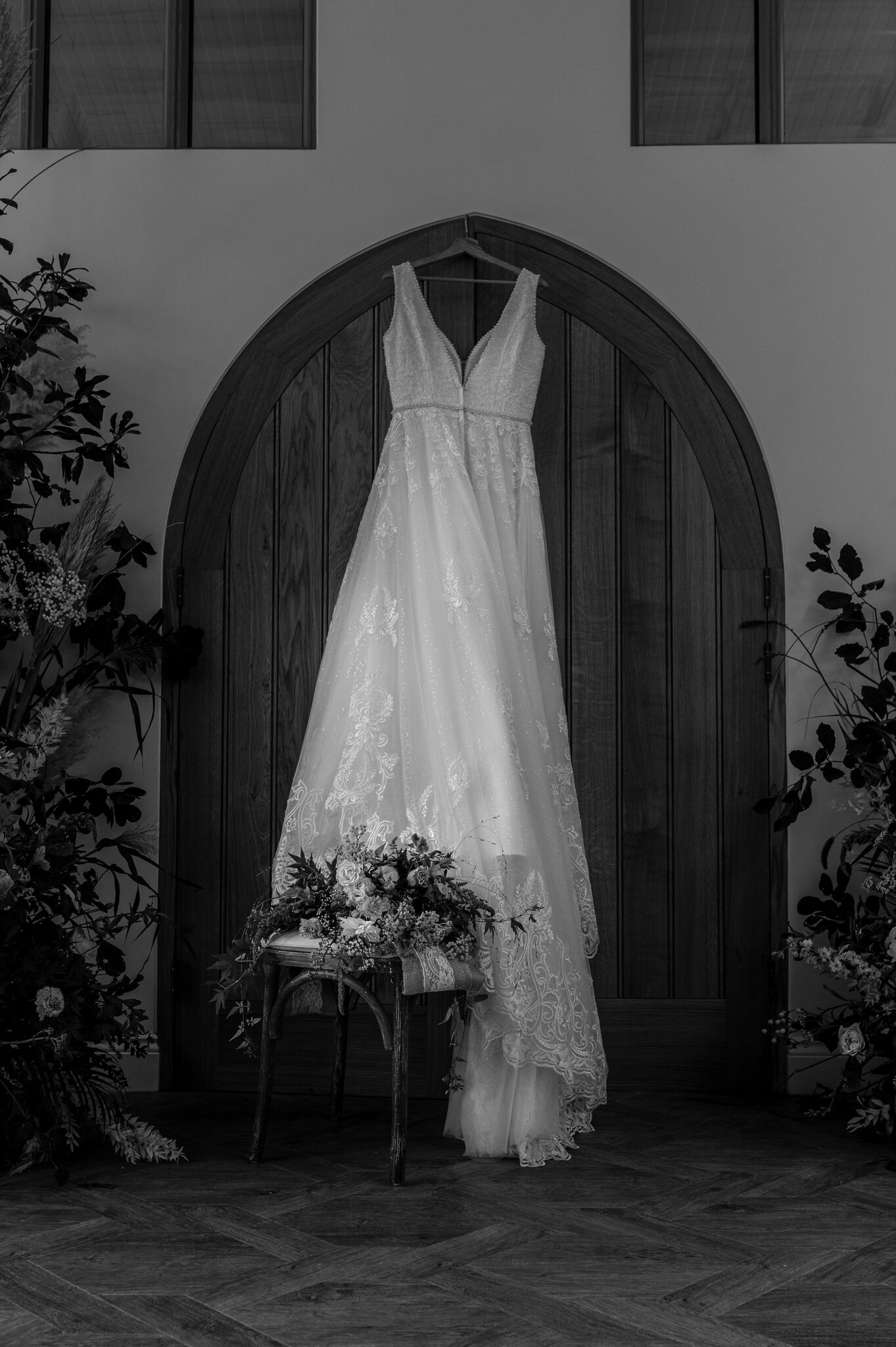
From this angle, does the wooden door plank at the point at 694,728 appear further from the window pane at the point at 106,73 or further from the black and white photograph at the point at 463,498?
the window pane at the point at 106,73

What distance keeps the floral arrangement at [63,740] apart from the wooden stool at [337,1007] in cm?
24

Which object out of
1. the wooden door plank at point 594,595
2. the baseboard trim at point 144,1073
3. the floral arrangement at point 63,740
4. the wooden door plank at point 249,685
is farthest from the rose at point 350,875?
the baseboard trim at point 144,1073

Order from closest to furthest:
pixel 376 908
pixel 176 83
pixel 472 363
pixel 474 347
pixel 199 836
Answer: pixel 376 908 → pixel 472 363 → pixel 474 347 → pixel 199 836 → pixel 176 83

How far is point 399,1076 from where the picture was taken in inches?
94.7

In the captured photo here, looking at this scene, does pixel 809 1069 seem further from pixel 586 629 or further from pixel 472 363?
pixel 472 363

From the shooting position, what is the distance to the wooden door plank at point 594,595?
3.20m

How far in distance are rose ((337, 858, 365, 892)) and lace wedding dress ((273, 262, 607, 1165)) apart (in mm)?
177

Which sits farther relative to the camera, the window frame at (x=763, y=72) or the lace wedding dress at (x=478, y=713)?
the window frame at (x=763, y=72)

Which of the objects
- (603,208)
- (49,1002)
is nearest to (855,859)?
(603,208)

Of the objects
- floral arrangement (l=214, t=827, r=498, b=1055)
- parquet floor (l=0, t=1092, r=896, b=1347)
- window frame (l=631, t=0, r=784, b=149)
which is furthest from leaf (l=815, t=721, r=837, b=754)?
window frame (l=631, t=0, r=784, b=149)

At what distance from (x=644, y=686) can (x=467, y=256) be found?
1268 millimetres

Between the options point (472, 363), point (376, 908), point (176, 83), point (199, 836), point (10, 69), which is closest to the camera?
point (376, 908)

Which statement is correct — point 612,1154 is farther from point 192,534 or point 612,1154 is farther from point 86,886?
point 192,534

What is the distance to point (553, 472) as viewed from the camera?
3.24 m
